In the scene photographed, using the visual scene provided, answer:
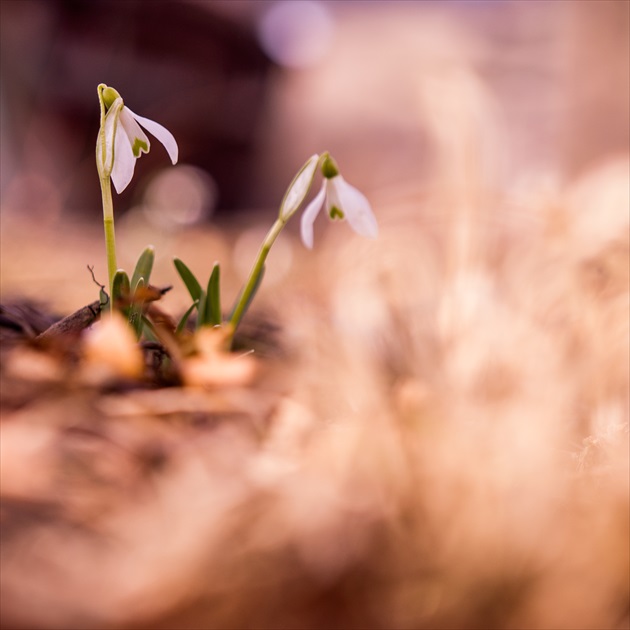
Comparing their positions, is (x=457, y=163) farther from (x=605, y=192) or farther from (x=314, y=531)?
(x=314, y=531)

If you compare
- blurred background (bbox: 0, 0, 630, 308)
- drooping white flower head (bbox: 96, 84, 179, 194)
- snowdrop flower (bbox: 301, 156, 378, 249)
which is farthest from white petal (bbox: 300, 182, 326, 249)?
blurred background (bbox: 0, 0, 630, 308)

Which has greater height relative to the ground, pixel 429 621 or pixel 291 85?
pixel 291 85

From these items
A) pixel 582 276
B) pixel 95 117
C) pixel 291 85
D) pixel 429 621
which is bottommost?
pixel 429 621

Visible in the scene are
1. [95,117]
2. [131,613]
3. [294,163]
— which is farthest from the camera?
[294,163]

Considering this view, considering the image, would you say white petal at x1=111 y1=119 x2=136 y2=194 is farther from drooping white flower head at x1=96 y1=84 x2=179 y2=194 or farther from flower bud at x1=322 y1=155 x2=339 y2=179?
flower bud at x1=322 y1=155 x2=339 y2=179

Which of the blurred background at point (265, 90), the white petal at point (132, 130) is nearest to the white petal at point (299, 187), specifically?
the white petal at point (132, 130)

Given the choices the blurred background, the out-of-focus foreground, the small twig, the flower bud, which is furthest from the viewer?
the blurred background

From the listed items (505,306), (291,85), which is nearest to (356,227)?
(505,306)
